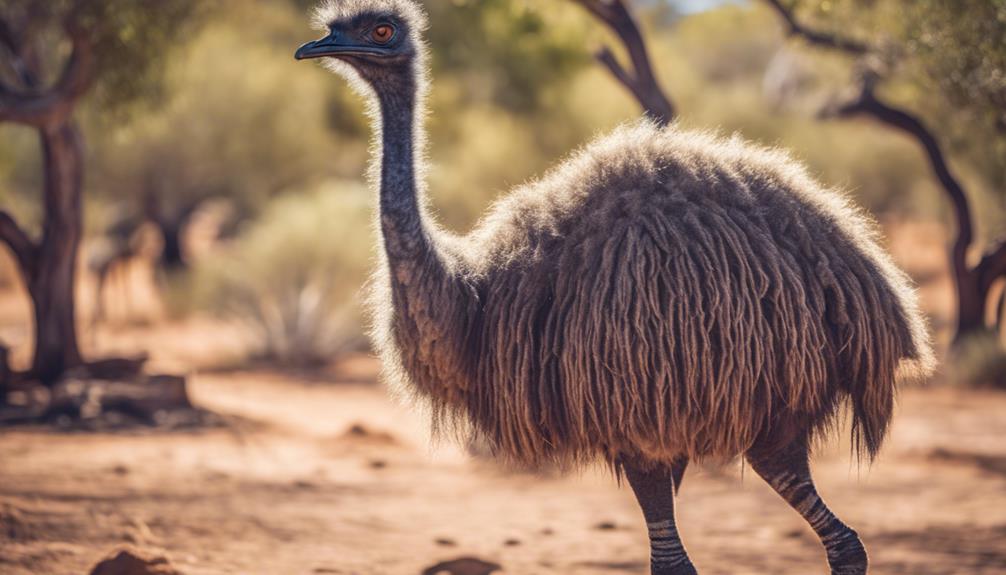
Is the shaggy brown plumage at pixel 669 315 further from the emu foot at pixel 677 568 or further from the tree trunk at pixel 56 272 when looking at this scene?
Result: the tree trunk at pixel 56 272

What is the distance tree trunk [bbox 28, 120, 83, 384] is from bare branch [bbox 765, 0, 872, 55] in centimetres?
611

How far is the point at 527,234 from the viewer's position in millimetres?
4348

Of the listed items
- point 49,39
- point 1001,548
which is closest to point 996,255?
point 1001,548

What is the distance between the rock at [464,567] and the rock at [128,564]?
4.18ft

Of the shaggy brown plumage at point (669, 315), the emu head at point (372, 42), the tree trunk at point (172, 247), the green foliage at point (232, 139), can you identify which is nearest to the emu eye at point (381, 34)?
the emu head at point (372, 42)

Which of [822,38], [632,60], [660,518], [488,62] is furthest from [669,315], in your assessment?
[488,62]

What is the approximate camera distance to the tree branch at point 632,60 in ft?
26.9

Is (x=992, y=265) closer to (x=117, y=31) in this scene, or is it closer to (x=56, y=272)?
(x=117, y=31)

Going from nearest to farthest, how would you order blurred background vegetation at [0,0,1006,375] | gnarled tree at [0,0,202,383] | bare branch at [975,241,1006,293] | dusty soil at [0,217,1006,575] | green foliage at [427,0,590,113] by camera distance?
dusty soil at [0,217,1006,575] < gnarled tree at [0,0,202,383] < blurred background vegetation at [0,0,1006,375] < bare branch at [975,241,1006,293] < green foliage at [427,0,590,113]

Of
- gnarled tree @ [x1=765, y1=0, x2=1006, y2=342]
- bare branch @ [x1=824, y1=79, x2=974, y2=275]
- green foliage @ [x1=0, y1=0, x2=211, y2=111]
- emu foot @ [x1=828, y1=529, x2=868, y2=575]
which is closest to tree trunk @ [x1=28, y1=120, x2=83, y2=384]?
green foliage @ [x1=0, y1=0, x2=211, y2=111]

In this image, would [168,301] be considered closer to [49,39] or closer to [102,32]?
[49,39]

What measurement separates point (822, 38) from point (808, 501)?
6856 mm

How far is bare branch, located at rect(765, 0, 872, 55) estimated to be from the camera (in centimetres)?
985

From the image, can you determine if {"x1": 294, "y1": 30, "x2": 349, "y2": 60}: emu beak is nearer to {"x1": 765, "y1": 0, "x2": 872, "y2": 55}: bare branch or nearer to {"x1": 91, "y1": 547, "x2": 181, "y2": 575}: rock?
{"x1": 91, "y1": 547, "x2": 181, "y2": 575}: rock
